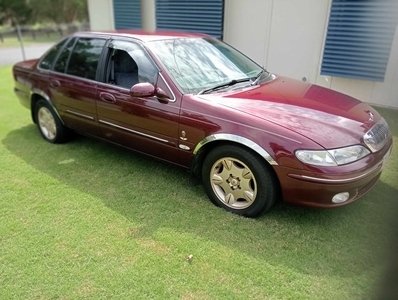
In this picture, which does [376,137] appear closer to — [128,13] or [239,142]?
[239,142]

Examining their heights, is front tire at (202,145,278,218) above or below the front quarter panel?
A: below

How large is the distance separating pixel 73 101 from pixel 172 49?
4.71 ft

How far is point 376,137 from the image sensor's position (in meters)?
2.74

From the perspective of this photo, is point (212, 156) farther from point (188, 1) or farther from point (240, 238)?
point (188, 1)

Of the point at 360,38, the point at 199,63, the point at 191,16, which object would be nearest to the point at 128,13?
the point at 191,16

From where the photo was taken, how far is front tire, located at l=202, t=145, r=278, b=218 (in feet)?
8.81

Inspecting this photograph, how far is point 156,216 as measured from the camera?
2.97 metres

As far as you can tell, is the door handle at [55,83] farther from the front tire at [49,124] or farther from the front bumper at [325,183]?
the front bumper at [325,183]

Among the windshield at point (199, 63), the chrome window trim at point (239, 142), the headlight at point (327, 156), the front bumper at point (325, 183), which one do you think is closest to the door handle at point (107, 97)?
the windshield at point (199, 63)

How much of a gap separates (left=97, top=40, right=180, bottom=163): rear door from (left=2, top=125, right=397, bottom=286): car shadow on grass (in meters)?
0.36

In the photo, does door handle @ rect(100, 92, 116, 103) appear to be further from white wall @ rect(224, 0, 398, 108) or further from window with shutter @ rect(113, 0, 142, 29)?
window with shutter @ rect(113, 0, 142, 29)

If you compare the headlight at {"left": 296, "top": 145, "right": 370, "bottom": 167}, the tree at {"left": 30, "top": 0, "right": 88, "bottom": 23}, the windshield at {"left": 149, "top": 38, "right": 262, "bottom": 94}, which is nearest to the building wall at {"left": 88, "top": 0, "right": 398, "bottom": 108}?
the windshield at {"left": 149, "top": 38, "right": 262, "bottom": 94}

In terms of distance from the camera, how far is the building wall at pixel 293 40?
5891 mm

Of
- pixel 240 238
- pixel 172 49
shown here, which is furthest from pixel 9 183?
pixel 240 238
